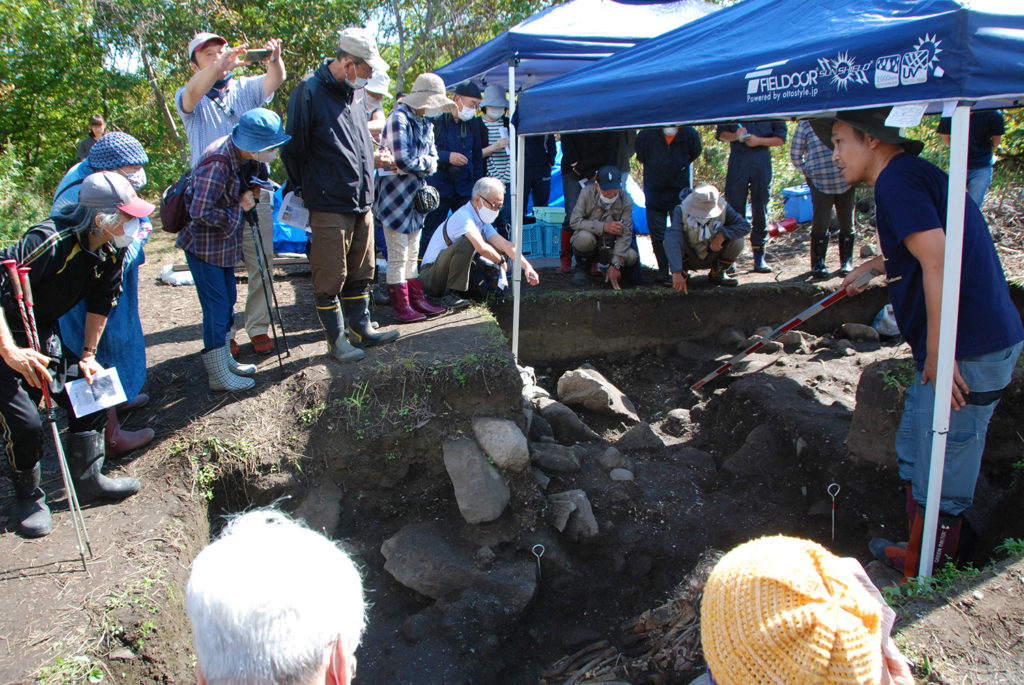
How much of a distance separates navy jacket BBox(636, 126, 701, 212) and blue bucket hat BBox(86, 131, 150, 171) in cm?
446

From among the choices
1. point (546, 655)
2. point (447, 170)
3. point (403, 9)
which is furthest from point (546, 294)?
point (403, 9)

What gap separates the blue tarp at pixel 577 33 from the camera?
611 centimetres

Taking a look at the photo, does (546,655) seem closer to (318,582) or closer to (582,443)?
(582,443)

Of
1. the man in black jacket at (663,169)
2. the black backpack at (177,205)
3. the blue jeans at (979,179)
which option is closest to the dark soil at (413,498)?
the black backpack at (177,205)

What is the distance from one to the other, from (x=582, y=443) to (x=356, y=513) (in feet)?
5.47

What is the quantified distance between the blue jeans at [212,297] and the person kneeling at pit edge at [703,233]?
3.83 metres

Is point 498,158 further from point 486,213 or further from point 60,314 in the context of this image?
point 60,314

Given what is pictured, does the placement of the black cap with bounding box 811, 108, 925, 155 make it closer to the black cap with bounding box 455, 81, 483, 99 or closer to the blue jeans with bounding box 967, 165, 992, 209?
the blue jeans with bounding box 967, 165, 992, 209

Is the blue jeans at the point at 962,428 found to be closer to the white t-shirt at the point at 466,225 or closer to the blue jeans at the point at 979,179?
the blue jeans at the point at 979,179

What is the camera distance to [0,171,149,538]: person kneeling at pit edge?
105 inches

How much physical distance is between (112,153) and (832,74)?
3.36m

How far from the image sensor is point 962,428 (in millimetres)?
2748

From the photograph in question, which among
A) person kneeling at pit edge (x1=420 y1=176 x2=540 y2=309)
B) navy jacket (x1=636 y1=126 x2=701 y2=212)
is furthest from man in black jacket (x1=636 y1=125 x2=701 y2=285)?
person kneeling at pit edge (x1=420 y1=176 x2=540 y2=309)

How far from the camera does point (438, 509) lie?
3.90 meters
